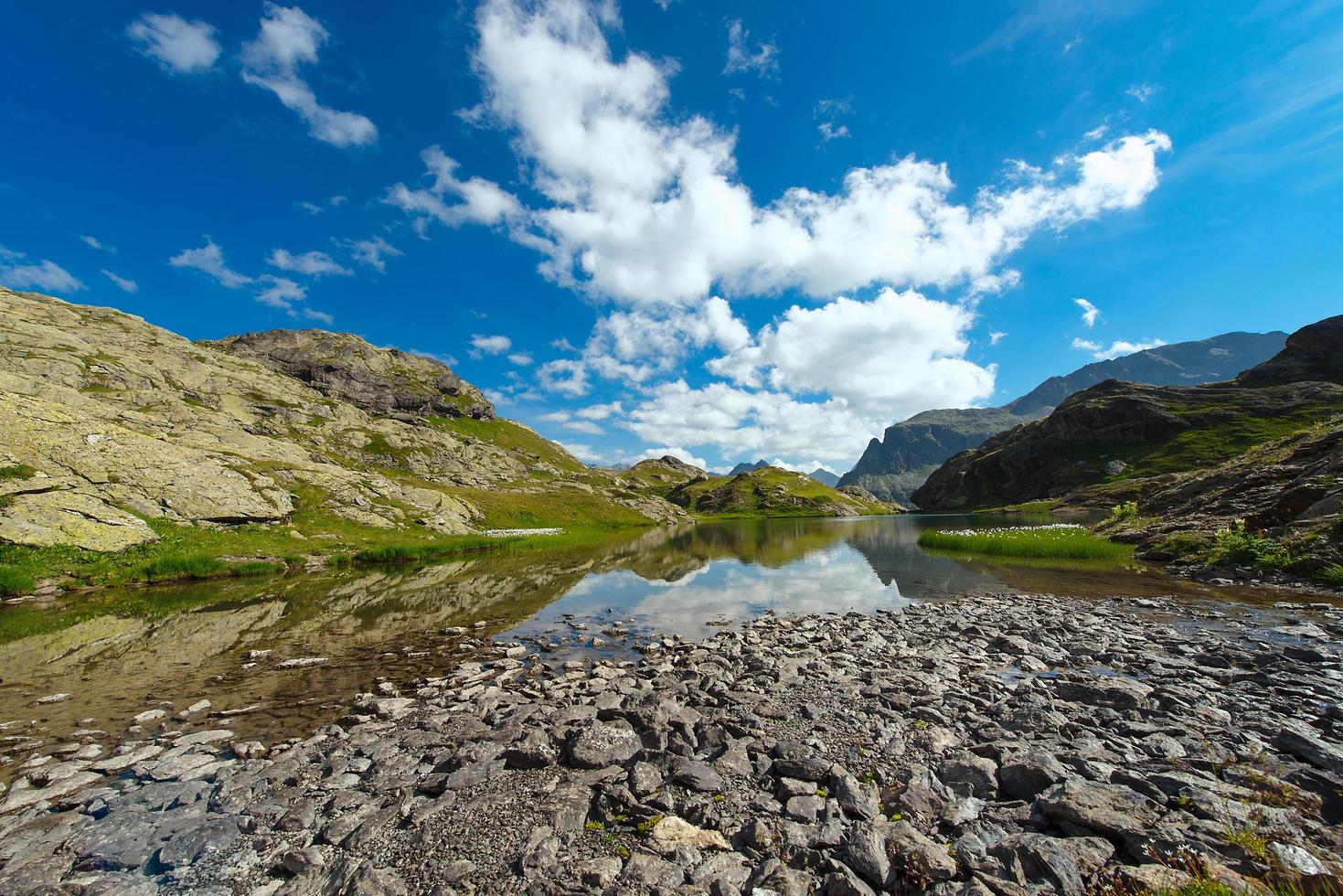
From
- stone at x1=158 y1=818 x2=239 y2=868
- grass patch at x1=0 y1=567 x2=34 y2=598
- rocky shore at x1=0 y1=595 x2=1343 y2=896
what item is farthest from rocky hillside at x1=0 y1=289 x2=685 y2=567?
stone at x1=158 y1=818 x2=239 y2=868

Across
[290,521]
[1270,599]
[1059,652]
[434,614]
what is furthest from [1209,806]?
[290,521]

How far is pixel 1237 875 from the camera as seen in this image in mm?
5469

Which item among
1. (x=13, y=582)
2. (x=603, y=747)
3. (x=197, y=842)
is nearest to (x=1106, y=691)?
(x=603, y=747)

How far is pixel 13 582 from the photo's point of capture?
25609 millimetres

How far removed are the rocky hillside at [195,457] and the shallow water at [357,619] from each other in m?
12.0

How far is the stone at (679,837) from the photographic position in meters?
7.10

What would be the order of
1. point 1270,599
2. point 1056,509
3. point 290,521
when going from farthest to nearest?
point 1056,509 → point 290,521 → point 1270,599

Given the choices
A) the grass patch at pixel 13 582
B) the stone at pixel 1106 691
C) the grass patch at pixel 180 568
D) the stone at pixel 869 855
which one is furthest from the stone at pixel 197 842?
the grass patch at pixel 180 568

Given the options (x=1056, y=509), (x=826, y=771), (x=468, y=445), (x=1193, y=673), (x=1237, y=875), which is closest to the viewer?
(x=1237, y=875)

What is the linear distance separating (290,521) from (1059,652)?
192 feet

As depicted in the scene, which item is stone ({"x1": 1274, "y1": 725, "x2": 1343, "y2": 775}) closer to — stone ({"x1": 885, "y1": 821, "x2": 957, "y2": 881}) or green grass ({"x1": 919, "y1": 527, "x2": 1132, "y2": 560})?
stone ({"x1": 885, "y1": 821, "x2": 957, "y2": 881})

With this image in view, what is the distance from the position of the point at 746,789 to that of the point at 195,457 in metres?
59.1

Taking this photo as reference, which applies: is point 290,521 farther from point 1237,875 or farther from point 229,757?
point 1237,875

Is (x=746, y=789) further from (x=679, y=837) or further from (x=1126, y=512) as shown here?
(x=1126, y=512)
